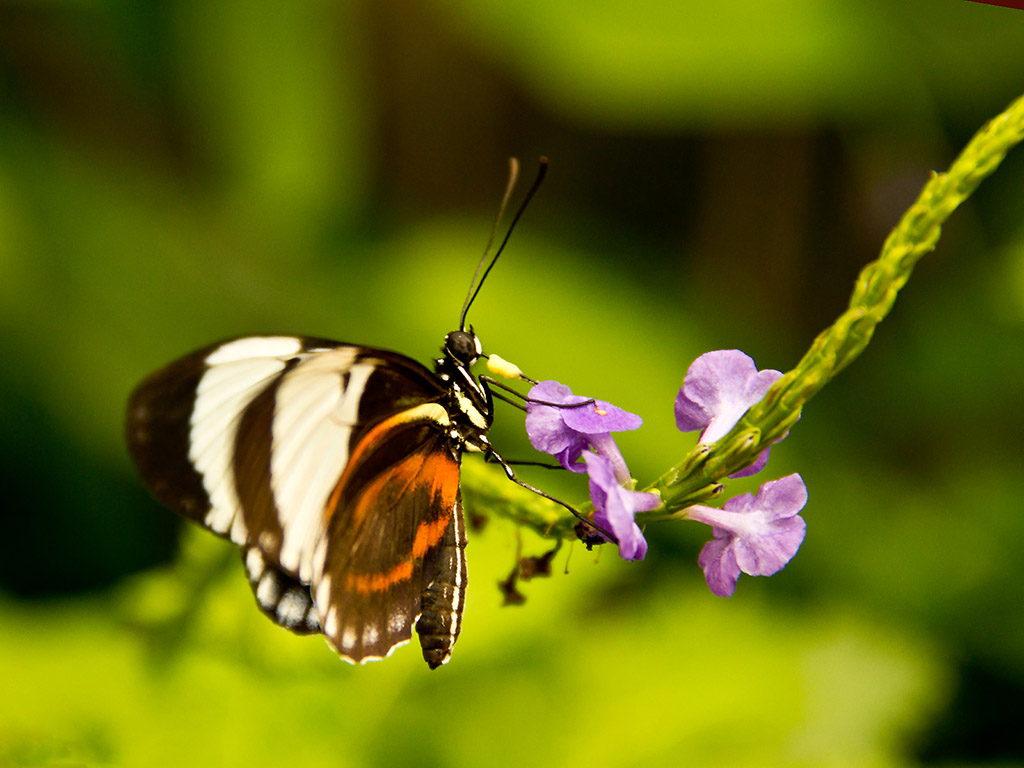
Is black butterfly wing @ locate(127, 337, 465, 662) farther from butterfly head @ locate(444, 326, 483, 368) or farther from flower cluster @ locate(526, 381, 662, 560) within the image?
flower cluster @ locate(526, 381, 662, 560)

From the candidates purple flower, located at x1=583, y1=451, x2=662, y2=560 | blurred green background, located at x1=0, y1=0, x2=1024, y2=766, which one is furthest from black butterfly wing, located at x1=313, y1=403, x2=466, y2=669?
purple flower, located at x1=583, y1=451, x2=662, y2=560

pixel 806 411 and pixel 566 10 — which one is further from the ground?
pixel 566 10

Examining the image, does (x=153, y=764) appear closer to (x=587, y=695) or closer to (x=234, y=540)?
(x=234, y=540)

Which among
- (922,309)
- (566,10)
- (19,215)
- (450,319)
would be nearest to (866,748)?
(922,309)

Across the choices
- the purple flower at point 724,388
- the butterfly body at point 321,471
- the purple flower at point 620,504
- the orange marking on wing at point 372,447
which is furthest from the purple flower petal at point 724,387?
the orange marking on wing at point 372,447

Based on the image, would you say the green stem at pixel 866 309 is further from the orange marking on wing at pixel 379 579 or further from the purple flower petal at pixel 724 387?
the orange marking on wing at pixel 379 579
